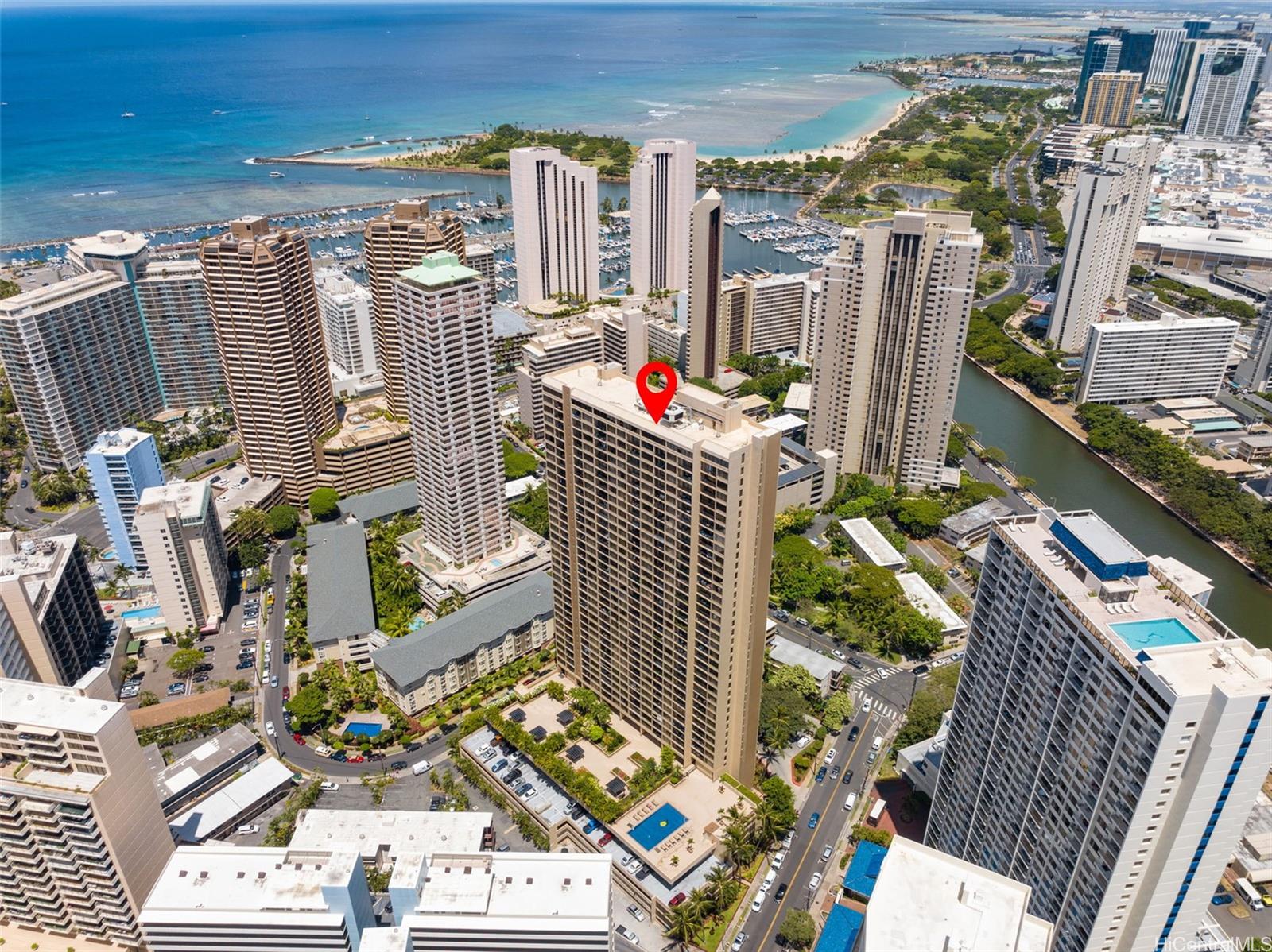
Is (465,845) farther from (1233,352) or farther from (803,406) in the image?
(1233,352)

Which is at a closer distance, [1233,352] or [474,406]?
[474,406]

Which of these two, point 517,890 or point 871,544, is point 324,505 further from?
point 517,890

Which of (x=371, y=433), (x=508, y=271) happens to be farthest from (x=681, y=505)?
(x=508, y=271)

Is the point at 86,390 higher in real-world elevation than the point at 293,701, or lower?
higher

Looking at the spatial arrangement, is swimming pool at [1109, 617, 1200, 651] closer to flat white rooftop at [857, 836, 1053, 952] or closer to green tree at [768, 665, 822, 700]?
flat white rooftop at [857, 836, 1053, 952]

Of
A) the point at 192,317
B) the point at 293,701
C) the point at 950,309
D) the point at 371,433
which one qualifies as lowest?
the point at 293,701

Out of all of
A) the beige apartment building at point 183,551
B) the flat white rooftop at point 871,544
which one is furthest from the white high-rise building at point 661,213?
the beige apartment building at point 183,551

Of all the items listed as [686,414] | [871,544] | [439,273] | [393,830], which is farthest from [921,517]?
[393,830]

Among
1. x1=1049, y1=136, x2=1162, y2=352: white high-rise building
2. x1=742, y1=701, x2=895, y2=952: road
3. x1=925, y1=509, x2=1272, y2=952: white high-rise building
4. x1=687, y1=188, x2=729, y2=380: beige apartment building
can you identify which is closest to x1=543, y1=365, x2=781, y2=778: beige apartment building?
x1=742, y1=701, x2=895, y2=952: road
